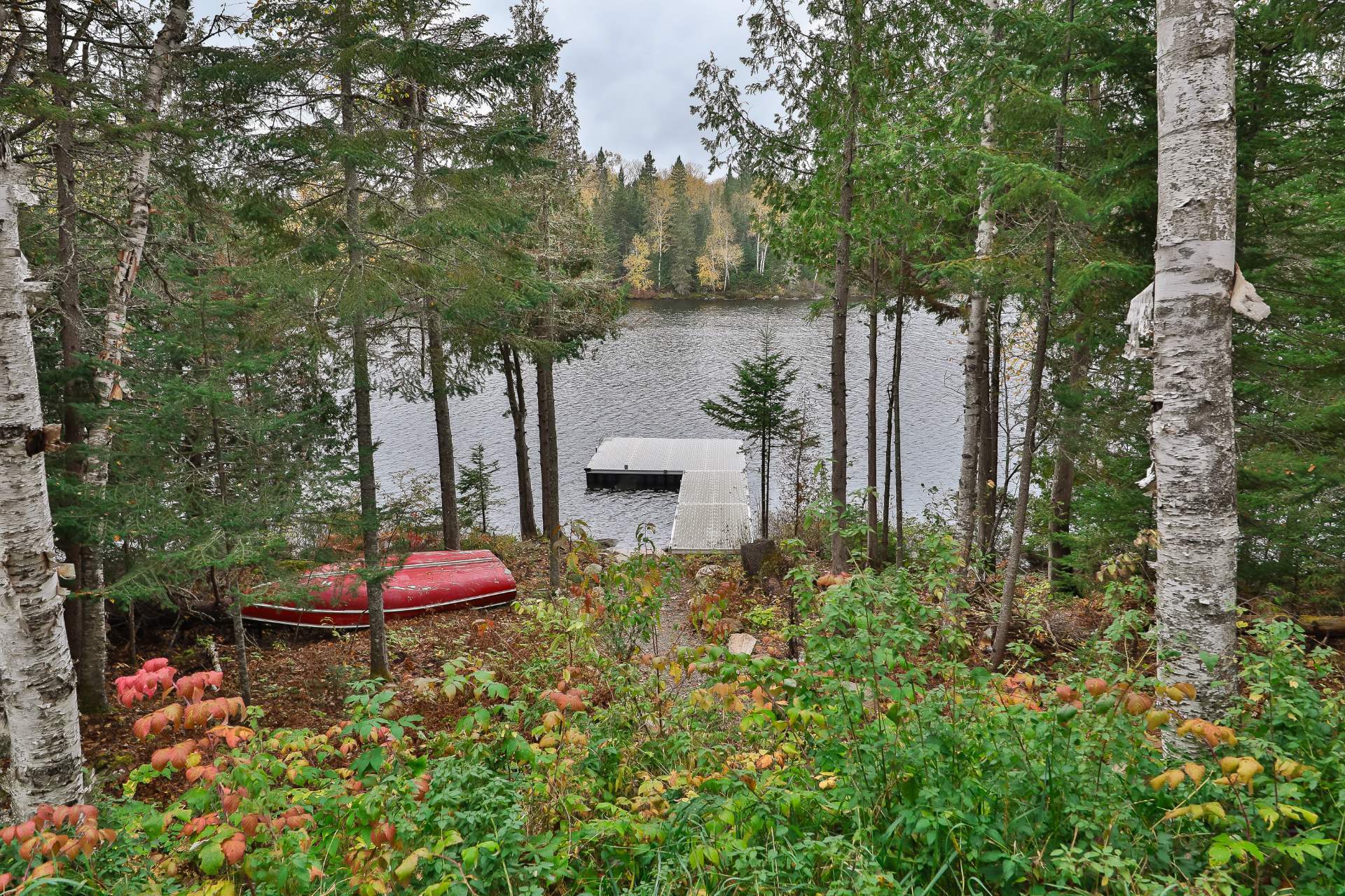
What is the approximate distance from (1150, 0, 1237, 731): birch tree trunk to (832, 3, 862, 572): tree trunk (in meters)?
4.81

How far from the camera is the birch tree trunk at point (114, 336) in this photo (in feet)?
22.7

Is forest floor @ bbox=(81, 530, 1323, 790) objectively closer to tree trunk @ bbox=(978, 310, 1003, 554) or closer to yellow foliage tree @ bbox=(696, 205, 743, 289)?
tree trunk @ bbox=(978, 310, 1003, 554)

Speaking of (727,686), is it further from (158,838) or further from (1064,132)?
(1064,132)

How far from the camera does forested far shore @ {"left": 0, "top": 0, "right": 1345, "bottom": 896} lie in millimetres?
2504

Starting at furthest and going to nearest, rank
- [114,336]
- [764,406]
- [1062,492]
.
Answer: [764,406]
[1062,492]
[114,336]

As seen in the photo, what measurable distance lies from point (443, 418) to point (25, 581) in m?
10.3

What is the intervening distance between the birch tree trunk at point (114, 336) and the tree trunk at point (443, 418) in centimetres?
367

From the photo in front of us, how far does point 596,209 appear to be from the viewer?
5053 centimetres

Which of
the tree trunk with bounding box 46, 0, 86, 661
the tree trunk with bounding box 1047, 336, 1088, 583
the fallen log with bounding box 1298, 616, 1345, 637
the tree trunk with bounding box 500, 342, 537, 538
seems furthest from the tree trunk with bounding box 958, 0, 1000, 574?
the tree trunk with bounding box 46, 0, 86, 661

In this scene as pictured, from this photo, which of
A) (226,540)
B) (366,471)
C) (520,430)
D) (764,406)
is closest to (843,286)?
(366,471)

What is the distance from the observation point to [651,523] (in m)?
8.11

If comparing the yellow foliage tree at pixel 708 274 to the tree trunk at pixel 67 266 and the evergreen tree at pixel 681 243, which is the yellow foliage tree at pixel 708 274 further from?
the tree trunk at pixel 67 266

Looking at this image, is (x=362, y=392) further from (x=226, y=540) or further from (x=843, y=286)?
(x=843, y=286)

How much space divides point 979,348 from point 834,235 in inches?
117
